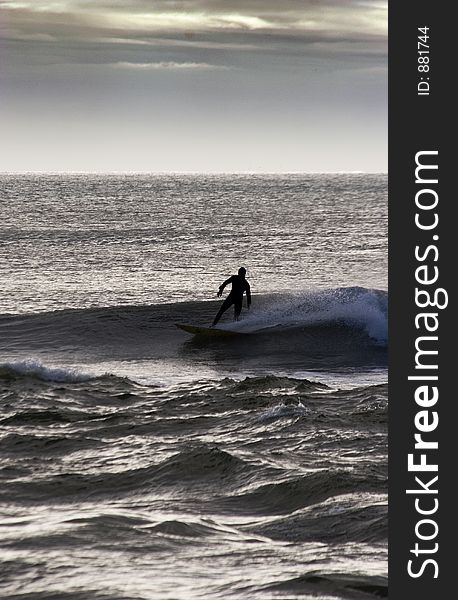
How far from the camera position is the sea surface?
9.56 m

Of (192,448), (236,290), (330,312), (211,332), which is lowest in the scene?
(192,448)

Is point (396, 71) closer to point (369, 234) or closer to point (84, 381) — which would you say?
point (84, 381)

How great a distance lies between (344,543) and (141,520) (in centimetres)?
227

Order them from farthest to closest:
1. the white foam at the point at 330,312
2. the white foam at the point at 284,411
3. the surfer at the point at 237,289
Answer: the white foam at the point at 330,312, the surfer at the point at 237,289, the white foam at the point at 284,411

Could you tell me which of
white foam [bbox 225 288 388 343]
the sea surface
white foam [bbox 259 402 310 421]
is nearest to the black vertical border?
the sea surface

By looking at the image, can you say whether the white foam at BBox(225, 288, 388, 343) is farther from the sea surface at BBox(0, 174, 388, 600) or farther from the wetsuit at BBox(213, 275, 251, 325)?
the wetsuit at BBox(213, 275, 251, 325)

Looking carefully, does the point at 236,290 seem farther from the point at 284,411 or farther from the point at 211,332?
the point at 284,411

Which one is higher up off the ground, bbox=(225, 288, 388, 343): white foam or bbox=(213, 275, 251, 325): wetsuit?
bbox=(213, 275, 251, 325): wetsuit

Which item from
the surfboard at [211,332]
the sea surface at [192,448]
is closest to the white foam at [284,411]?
the sea surface at [192,448]

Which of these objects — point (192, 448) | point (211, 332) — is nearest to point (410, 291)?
point (192, 448)

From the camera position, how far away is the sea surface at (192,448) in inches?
376

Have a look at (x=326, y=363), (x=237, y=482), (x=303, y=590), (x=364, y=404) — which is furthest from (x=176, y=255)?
(x=303, y=590)

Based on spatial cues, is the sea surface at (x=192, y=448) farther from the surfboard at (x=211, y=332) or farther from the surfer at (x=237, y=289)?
the surfer at (x=237, y=289)

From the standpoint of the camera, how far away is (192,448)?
13.7m
